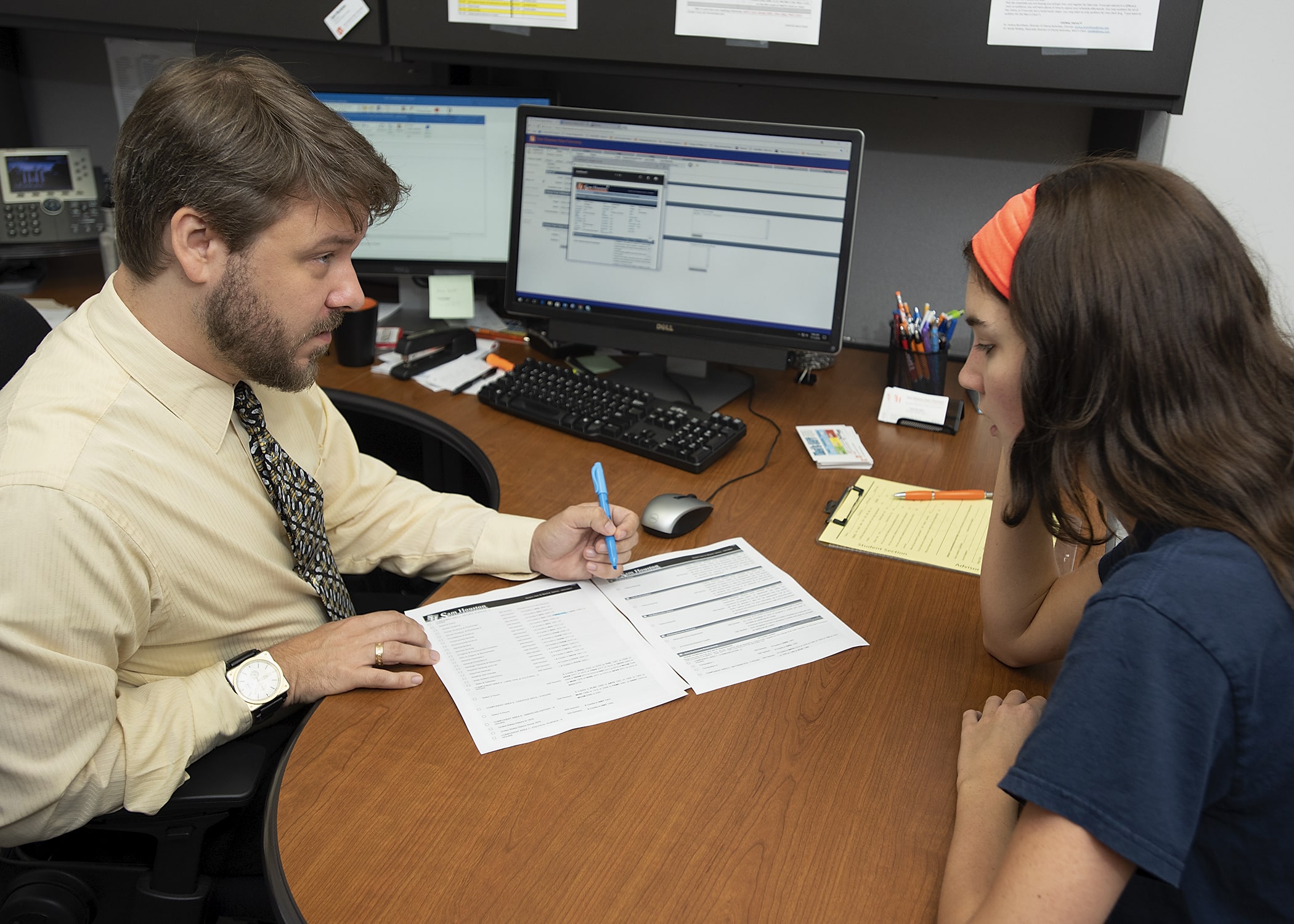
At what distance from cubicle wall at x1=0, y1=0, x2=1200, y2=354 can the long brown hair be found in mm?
748

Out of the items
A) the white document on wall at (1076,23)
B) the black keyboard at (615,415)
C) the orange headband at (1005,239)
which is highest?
the white document on wall at (1076,23)

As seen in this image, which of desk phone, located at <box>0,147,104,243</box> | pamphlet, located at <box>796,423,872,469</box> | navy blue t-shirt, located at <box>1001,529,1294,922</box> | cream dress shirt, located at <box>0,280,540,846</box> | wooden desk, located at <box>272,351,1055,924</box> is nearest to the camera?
navy blue t-shirt, located at <box>1001,529,1294,922</box>

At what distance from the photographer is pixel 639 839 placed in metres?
0.77

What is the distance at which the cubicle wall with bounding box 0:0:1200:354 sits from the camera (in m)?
1.37

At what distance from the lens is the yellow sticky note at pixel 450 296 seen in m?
1.85

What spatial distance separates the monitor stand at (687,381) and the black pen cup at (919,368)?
0.25 metres

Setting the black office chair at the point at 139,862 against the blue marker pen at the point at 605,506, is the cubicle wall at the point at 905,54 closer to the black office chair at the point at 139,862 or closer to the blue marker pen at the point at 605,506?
the blue marker pen at the point at 605,506

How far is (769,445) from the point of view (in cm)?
147

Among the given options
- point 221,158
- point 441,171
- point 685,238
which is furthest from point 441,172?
point 221,158

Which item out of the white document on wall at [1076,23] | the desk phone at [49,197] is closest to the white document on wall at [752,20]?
the white document on wall at [1076,23]

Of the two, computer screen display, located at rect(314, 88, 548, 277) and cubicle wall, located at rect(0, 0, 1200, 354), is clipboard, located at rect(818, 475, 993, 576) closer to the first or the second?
cubicle wall, located at rect(0, 0, 1200, 354)

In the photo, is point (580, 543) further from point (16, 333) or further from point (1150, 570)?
point (16, 333)

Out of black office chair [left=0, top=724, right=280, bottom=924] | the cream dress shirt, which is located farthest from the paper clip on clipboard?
black office chair [left=0, top=724, right=280, bottom=924]

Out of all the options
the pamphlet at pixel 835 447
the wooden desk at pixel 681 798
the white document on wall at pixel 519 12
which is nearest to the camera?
the wooden desk at pixel 681 798
